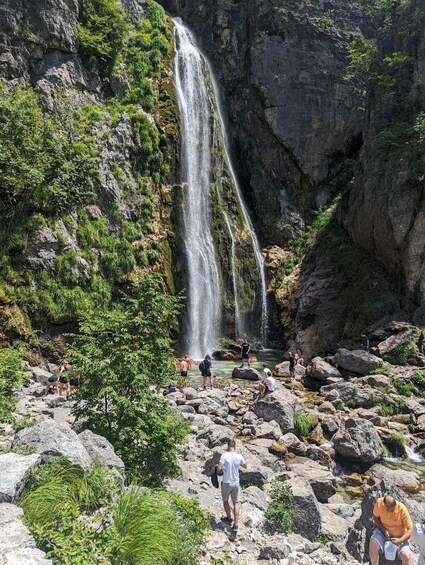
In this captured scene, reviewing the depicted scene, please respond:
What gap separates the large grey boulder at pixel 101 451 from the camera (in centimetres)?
644

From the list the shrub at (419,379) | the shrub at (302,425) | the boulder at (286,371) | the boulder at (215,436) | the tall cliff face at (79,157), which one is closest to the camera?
the boulder at (215,436)

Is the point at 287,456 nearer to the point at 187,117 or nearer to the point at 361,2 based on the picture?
the point at 187,117

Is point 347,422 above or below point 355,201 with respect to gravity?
below

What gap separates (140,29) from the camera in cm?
3139

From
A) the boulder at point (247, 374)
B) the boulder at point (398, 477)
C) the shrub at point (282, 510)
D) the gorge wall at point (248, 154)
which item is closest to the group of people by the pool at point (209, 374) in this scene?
the boulder at point (247, 374)

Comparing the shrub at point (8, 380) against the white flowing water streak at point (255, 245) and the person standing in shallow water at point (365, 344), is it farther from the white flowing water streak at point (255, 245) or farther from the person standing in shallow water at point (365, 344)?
the white flowing water streak at point (255, 245)

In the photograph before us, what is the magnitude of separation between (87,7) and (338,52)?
2127 centimetres

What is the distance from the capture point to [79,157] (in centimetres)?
2284

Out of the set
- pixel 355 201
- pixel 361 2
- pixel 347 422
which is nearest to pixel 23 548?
pixel 347 422

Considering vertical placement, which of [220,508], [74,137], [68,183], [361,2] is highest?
[361,2]

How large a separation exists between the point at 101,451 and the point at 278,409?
7688 mm

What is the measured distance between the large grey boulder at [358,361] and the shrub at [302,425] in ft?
21.9

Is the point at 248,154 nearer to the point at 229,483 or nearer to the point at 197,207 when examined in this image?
the point at 197,207

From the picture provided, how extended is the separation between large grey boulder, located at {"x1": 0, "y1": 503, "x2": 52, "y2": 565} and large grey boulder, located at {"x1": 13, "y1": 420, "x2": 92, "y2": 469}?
1011 mm
